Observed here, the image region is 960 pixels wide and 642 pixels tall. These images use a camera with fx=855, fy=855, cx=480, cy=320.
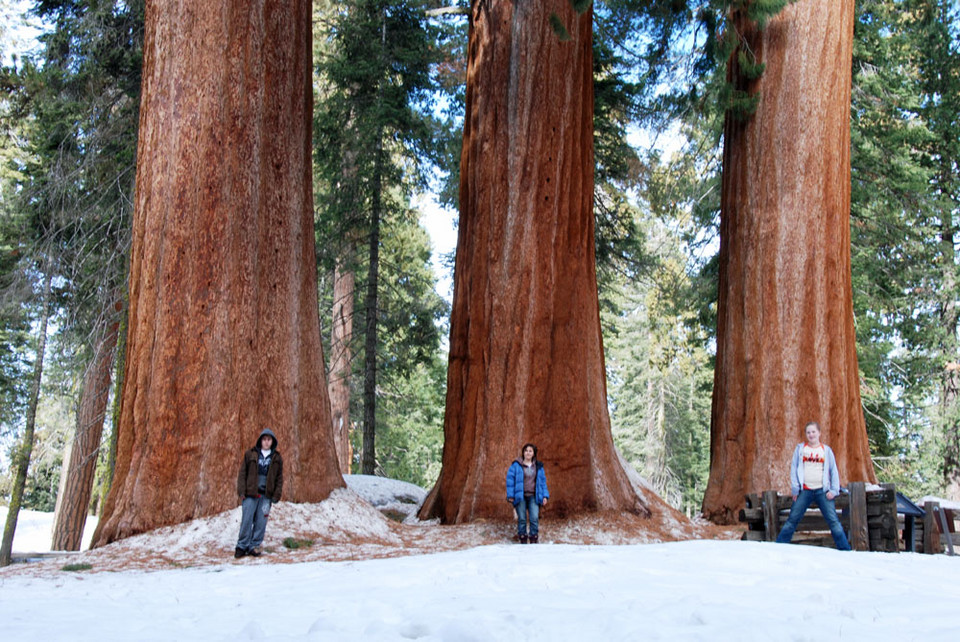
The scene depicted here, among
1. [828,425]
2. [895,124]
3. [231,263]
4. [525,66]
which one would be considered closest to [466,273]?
[525,66]

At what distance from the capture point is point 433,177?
20.8 metres

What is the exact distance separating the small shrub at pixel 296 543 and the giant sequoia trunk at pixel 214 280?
0.72 meters

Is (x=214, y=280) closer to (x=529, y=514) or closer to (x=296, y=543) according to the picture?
(x=296, y=543)

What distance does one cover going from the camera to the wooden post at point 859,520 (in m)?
7.71

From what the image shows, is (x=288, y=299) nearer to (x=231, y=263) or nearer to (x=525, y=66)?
(x=231, y=263)

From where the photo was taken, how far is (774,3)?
10930 millimetres

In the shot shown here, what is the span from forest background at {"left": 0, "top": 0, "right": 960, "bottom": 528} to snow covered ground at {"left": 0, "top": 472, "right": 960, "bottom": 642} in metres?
6.68

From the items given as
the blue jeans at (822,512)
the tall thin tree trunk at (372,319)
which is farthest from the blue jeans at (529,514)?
the tall thin tree trunk at (372,319)

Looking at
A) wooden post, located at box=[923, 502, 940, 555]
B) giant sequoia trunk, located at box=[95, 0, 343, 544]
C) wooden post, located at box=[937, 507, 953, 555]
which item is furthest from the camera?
wooden post, located at box=[937, 507, 953, 555]

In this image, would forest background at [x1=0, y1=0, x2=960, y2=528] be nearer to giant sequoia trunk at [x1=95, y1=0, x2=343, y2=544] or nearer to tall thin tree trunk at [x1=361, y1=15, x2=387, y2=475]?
tall thin tree trunk at [x1=361, y1=15, x2=387, y2=475]

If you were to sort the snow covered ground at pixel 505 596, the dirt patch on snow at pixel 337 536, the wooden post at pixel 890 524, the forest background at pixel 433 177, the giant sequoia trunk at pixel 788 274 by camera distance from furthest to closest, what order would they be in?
1. the forest background at pixel 433 177
2. the giant sequoia trunk at pixel 788 274
3. the wooden post at pixel 890 524
4. the dirt patch on snow at pixel 337 536
5. the snow covered ground at pixel 505 596

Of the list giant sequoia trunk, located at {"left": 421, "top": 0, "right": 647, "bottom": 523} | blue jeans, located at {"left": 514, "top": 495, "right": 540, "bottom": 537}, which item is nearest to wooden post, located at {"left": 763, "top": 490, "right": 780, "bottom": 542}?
giant sequoia trunk, located at {"left": 421, "top": 0, "right": 647, "bottom": 523}

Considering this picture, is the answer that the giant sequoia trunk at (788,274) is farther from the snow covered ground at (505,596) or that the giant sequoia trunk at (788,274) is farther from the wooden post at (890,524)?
the snow covered ground at (505,596)

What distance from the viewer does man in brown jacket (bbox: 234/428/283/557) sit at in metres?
7.47
